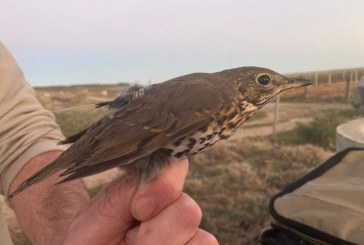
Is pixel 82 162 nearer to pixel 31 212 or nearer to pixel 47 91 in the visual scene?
pixel 31 212

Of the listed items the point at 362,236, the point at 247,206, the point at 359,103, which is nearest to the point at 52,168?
the point at 362,236

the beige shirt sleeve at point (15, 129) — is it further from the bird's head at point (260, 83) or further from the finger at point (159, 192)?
the bird's head at point (260, 83)

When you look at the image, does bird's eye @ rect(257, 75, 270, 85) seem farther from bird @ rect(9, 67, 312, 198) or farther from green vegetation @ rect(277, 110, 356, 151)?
green vegetation @ rect(277, 110, 356, 151)

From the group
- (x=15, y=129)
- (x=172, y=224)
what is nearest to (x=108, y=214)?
(x=172, y=224)

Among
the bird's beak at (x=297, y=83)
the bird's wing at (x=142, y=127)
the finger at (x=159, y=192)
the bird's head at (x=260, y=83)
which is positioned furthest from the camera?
the bird's beak at (x=297, y=83)

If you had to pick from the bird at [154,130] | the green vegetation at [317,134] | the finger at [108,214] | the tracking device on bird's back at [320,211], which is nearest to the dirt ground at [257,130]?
the green vegetation at [317,134]

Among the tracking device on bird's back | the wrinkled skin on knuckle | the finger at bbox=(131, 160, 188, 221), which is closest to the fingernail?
the finger at bbox=(131, 160, 188, 221)
